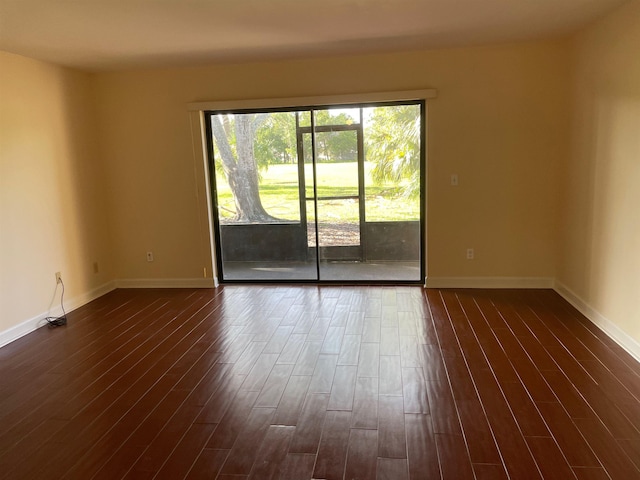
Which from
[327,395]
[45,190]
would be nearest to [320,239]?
[327,395]

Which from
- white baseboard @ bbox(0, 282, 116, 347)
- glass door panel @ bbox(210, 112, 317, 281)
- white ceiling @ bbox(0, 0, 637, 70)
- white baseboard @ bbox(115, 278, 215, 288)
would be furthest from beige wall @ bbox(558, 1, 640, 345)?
white baseboard @ bbox(0, 282, 116, 347)

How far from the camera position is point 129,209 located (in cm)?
520

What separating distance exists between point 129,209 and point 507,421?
14.3 feet

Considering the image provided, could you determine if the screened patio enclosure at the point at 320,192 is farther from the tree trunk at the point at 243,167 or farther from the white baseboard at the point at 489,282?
the white baseboard at the point at 489,282

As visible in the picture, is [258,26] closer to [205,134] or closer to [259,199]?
[205,134]

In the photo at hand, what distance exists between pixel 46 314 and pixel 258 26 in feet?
10.3

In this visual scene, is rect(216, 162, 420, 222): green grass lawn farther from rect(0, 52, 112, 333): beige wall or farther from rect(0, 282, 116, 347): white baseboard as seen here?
rect(0, 282, 116, 347): white baseboard

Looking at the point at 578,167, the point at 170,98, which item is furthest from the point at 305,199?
the point at 578,167

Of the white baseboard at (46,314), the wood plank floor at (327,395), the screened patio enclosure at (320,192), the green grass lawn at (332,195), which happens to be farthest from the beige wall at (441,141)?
the wood plank floor at (327,395)

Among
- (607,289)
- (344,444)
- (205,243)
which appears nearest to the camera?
(344,444)

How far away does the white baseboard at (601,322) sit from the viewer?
3146 mm

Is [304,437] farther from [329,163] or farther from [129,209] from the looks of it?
[129,209]

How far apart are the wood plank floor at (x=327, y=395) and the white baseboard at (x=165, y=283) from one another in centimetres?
90

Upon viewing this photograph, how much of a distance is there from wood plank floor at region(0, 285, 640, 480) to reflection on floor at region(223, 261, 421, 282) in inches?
29.6
